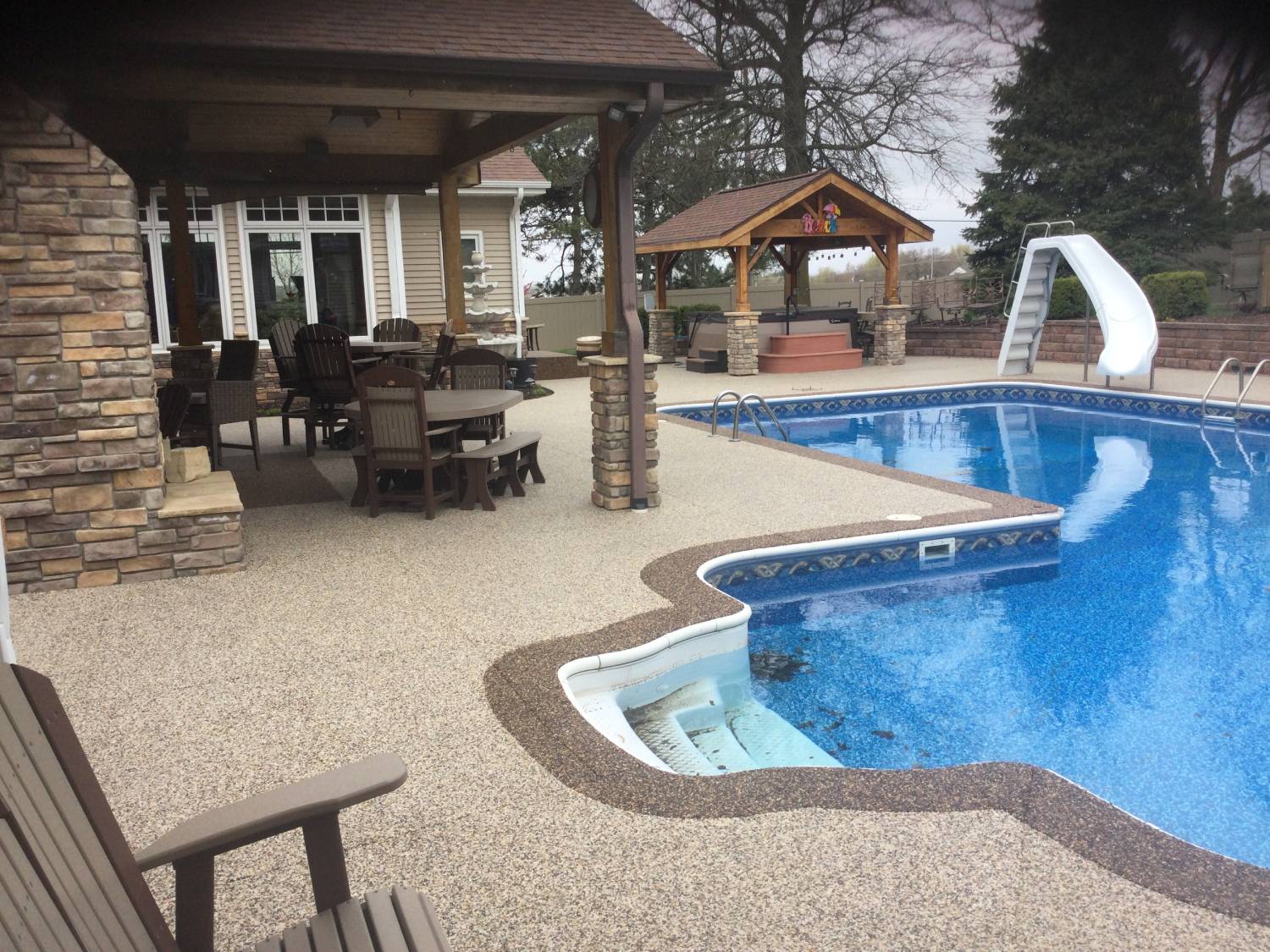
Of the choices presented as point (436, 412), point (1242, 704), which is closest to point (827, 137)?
point (436, 412)

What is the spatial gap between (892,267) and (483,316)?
7.79m

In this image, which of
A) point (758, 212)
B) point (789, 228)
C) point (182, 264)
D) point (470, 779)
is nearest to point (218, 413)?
point (182, 264)

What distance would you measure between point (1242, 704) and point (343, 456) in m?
7.57

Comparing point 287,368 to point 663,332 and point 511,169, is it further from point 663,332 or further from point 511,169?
point 663,332

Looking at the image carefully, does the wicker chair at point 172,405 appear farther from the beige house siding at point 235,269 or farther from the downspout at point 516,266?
the downspout at point 516,266

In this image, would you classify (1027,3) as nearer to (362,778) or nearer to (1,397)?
(362,778)

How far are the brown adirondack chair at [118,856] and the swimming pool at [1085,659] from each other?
9.80ft

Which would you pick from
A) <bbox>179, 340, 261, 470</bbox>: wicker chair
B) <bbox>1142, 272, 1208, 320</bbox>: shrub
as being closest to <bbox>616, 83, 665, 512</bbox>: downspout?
<bbox>179, 340, 261, 470</bbox>: wicker chair

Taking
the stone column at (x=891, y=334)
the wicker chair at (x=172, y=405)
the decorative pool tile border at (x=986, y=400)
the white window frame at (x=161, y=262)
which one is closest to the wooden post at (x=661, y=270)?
the stone column at (x=891, y=334)

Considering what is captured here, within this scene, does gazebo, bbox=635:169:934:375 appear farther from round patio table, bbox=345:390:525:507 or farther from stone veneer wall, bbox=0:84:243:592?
stone veneer wall, bbox=0:84:243:592

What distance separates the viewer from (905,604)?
6.42 m

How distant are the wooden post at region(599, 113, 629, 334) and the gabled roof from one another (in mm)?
10492

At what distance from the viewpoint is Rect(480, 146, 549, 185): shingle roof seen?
16344 millimetres

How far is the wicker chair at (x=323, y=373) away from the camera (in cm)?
959
